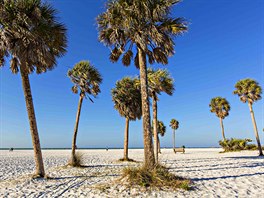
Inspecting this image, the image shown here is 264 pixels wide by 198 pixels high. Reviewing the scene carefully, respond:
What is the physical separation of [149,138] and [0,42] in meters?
7.58

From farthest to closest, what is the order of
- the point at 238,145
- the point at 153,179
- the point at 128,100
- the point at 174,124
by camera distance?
the point at 174,124, the point at 238,145, the point at 128,100, the point at 153,179

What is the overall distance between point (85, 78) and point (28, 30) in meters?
7.03

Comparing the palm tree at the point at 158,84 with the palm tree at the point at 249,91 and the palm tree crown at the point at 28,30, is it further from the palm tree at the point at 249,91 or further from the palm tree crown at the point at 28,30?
the palm tree at the point at 249,91

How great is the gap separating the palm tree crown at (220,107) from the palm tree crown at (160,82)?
84.1 feet

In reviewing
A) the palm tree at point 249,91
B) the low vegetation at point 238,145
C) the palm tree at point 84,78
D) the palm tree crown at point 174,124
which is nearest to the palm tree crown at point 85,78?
the palm tree at point 84,78

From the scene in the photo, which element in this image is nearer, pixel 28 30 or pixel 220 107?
pixel 28 30

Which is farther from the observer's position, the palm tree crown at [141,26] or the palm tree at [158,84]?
the palm tree at [158,84]

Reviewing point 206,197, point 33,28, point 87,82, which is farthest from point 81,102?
point 206,197

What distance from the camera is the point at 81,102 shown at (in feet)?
50.2

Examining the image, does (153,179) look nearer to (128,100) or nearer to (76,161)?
(76,161)

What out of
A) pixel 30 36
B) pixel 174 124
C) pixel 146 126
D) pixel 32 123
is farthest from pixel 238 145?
pixel 30 36

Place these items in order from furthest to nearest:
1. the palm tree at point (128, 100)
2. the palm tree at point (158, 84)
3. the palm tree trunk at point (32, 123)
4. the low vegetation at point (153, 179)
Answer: the palm tree at point (128, 100) < the palm tree at point (158, 84) < the palm tree trunk at point (32, 123) < the low vegetation at point (153, 179)

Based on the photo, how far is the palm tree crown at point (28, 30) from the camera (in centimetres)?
852

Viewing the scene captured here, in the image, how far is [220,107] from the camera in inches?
1487
